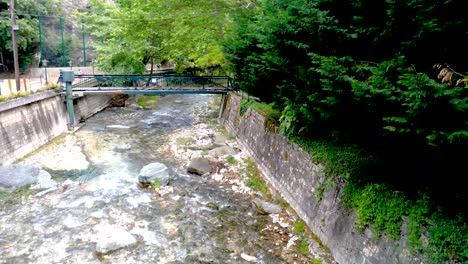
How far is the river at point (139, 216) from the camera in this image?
20.6ft

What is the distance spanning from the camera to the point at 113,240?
21.2ft

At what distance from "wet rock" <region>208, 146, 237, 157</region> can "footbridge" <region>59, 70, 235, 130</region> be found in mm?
5422

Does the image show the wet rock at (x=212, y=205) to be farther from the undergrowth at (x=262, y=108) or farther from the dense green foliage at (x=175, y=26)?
the dense green foliage at (x=175, y=26)

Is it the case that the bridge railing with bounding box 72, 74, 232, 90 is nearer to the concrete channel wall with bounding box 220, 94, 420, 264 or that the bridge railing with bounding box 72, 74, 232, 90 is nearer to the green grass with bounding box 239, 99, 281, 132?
the green grass with bounding box 239, 99, 281, 132

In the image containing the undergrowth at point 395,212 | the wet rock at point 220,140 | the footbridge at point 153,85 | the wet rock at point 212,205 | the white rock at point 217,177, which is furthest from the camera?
the footbridge at point 153,85

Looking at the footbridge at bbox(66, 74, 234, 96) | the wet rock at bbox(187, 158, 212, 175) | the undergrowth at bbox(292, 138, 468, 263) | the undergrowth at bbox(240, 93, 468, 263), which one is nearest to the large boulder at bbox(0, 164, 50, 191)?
the wet rock at bbox(187, 158, 212, 175)

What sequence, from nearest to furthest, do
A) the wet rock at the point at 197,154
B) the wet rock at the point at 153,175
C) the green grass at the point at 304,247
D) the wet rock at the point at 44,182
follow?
the green grass at the point at 304,247, the wet rock at the point at 44,182, the wet rock at the point at 153,175, the wet rock at the point at 197,154

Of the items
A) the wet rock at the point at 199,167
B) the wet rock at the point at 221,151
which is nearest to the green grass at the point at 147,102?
the wet rock at the point at 221,151

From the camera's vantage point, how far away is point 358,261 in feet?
17.3

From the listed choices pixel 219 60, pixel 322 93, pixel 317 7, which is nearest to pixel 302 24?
pixel 317 7

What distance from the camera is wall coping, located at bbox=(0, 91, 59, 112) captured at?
10919 millimetres

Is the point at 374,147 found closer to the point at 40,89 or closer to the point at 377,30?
the point at 377,30

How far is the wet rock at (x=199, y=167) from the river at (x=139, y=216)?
25 centimetres

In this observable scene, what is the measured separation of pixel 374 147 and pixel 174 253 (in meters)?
4.59
